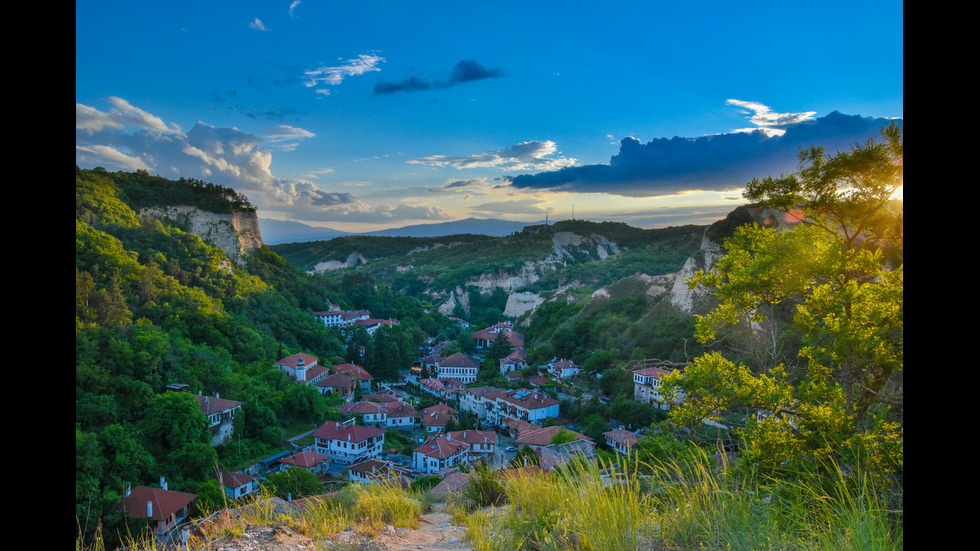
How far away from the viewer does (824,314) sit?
432 centimetres

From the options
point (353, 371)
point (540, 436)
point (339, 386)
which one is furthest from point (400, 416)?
point (540, 436)

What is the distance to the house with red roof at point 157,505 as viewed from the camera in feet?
40.2

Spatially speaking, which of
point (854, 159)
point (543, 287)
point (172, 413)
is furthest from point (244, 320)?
point (543, 287)

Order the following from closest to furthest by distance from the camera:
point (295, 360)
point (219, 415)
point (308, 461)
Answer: point (308, 461)
point (219, 415)
point (295, 360)

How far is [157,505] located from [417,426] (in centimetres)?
1237

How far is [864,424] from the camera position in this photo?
387 cm

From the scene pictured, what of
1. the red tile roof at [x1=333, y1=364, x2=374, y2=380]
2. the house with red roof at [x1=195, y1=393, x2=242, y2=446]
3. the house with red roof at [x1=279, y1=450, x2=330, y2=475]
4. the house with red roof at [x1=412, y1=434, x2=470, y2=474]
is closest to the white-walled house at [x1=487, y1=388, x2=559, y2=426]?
the house with red roof at [x1=412, y1=434, x2=470, y2=474]

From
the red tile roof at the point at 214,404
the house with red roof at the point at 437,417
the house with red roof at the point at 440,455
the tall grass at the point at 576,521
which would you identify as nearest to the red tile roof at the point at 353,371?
the house with red roof at the point at 437,417

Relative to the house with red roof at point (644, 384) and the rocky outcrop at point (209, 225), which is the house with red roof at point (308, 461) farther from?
the rocky outcrop at point (209, 225)

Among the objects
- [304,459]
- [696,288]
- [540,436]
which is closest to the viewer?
[304,459]

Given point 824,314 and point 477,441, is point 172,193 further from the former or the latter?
point 824,314

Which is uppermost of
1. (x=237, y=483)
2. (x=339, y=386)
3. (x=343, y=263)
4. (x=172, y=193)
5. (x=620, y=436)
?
(x=172, y=193)

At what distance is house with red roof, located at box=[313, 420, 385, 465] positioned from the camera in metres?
19.5
